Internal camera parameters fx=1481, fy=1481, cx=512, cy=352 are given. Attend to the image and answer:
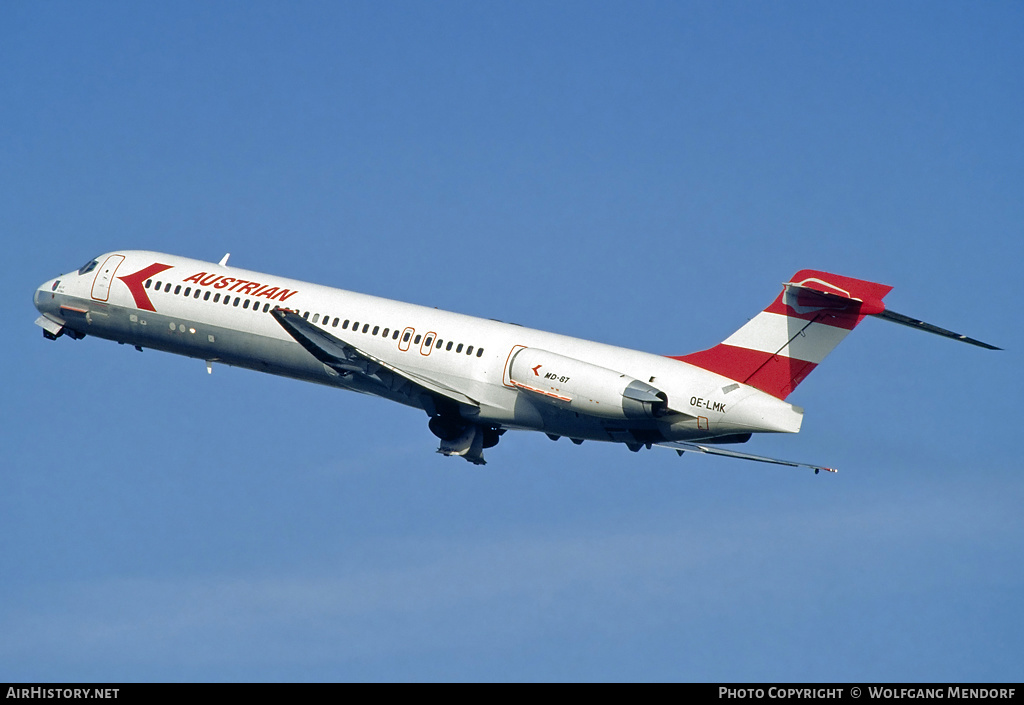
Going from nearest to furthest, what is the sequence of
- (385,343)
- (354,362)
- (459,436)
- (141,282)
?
(354,362) < (459,436) < (385,343) < (141,282)

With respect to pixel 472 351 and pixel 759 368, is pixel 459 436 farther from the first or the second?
pixel 759 368

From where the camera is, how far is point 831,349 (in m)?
39.1

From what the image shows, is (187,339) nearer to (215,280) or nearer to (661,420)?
(215,280)

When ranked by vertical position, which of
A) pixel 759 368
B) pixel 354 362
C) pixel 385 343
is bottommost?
pixel 759 368

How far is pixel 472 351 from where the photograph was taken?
141 ft

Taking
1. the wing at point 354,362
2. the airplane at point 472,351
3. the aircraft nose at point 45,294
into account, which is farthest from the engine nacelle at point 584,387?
the aircraft nose at point 45,294

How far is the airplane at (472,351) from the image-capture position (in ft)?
129

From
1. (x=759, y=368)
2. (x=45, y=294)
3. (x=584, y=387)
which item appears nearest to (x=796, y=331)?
(x=759, y=368)

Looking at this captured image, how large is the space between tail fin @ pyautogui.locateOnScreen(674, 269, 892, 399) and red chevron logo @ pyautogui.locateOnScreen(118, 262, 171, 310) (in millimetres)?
18448

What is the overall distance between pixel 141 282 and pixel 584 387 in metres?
16.6

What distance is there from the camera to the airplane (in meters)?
39.4
